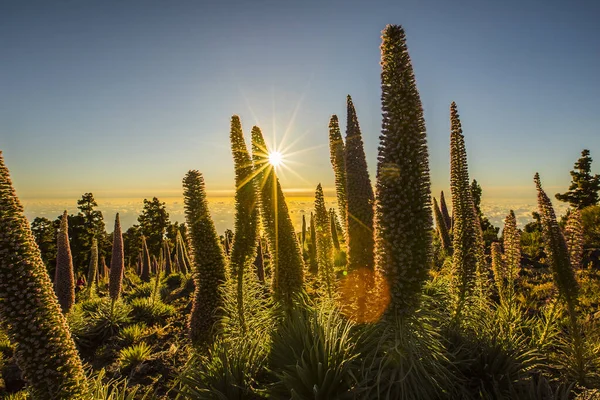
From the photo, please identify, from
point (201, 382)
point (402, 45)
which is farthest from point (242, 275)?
point (402, 45)

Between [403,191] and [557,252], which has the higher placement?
[403,191]

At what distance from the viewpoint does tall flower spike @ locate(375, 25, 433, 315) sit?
11.8 ft

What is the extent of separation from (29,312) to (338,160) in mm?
4684

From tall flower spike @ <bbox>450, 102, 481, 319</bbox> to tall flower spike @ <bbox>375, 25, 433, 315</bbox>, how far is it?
78.0 inches

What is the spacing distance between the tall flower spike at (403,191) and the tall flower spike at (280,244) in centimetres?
225

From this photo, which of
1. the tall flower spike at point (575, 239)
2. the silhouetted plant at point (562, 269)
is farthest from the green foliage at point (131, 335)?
the tall flower spike at point (575, 239)

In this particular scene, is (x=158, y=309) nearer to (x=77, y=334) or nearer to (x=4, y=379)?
(x=77, y=334)

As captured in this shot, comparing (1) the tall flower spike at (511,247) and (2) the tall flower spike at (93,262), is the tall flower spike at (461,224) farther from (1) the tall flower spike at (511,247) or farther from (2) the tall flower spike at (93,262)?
(2) the tall flower spike at (93,262)

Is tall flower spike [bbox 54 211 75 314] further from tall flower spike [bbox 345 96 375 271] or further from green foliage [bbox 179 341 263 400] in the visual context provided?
tall flower spike [bbox 345 96 375 271]

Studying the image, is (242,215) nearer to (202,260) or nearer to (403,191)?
(202,260)

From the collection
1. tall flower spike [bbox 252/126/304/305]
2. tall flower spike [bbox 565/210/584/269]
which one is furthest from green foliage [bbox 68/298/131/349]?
tall flower spike [bbox 565/210/584/269]

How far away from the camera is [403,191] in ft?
11.8

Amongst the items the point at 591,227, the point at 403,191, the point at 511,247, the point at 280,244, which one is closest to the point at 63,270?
the point at 280,244

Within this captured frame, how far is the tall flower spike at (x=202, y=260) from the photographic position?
5.11 m
